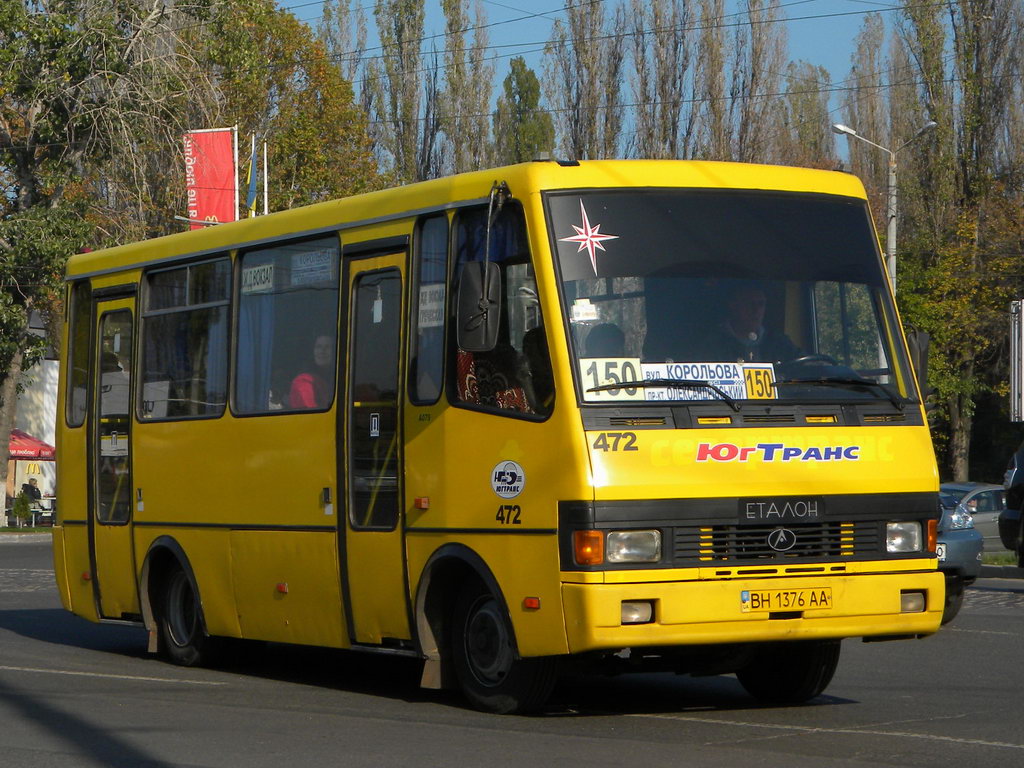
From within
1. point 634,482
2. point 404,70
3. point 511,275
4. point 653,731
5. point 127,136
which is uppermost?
point 404,70

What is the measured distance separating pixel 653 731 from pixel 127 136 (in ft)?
89.2

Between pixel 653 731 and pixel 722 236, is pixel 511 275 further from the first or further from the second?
pixel 653 731

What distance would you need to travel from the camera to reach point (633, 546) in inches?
333

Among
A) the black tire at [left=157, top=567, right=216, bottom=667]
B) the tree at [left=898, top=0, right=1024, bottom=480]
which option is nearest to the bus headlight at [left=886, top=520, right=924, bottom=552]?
the black tire at [left=157, top=567, right=216, bottom=667]

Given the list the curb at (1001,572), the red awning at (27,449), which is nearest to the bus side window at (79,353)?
the curb at (1001,572)

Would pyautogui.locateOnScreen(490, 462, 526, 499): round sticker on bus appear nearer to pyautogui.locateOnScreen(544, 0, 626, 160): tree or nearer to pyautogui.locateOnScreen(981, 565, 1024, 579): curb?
pyautogui.locateOnScreen(981, 565, 1024, 579): curb

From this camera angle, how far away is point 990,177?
165 ft

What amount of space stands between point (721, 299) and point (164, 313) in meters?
5.25

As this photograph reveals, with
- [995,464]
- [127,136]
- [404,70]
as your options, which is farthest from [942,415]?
[127,136]

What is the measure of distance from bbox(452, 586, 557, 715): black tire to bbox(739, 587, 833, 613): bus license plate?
105 cm

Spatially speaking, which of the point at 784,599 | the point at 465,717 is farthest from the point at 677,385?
the point at 465,717

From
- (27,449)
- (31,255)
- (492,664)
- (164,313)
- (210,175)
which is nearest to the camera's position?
(492,664)

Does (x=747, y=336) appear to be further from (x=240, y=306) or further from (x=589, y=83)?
(x=589, y=83)

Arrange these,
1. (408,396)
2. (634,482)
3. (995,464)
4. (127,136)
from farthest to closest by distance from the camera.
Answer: (995,464) → (127,136) → (408,396) → (634,482)
